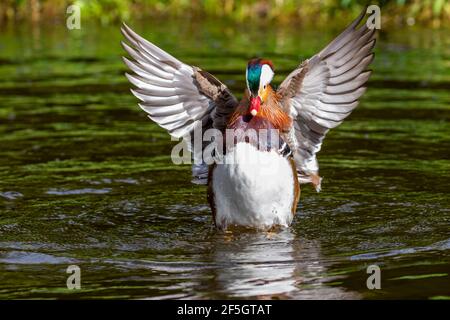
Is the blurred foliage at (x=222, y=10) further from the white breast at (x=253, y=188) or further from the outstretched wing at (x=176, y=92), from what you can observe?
the white breast at (x=253, y=188)

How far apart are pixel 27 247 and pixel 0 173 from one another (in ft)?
10.3

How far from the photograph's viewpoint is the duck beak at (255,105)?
8680mm

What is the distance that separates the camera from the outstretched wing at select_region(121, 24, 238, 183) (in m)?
9.27

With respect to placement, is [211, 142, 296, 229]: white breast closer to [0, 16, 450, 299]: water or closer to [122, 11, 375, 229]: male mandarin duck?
[122, 11, 375, 229]: male mandarin duck

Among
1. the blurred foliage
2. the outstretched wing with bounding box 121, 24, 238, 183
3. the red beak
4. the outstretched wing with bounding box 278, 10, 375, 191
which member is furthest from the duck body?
the blurred foliage

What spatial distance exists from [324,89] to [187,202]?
2.02 m

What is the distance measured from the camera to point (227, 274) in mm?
7668

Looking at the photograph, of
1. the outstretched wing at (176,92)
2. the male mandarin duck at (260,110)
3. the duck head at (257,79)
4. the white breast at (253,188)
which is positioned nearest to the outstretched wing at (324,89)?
the male mandarin duck at (260,110)

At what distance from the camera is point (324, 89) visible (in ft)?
31.4

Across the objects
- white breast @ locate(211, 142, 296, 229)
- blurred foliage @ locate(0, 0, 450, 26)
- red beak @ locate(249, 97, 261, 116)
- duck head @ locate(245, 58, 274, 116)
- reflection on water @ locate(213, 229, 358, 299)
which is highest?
blurred foliage @ locate(0, 0, 450, 26)

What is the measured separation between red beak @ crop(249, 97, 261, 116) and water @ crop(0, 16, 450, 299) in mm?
1170

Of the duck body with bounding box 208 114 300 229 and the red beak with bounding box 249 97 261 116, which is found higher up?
the red beak with bounding box 249 97 261 116

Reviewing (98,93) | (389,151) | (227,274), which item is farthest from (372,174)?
(98,93)
